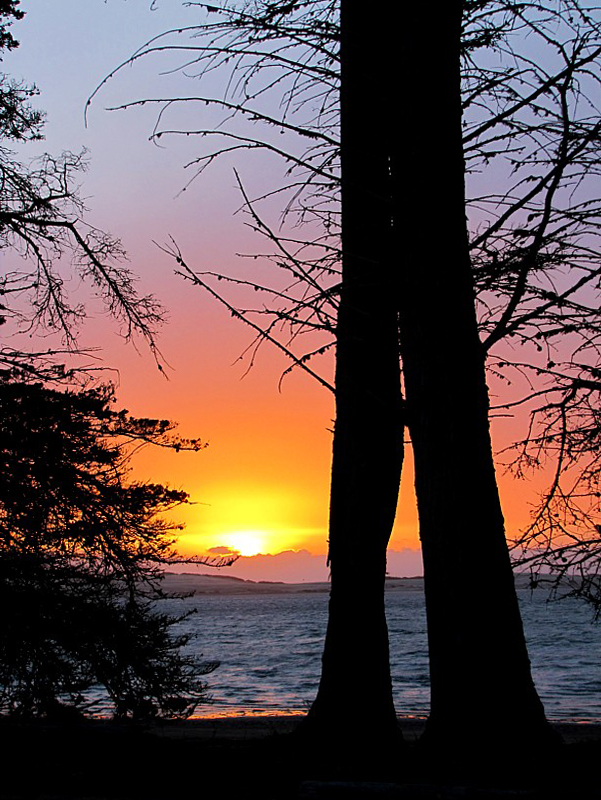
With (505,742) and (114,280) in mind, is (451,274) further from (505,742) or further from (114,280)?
(114,280)

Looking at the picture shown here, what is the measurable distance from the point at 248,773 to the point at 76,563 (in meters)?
4.80

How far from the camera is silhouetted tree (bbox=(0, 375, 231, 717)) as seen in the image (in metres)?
9.58

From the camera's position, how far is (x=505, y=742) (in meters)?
6.23

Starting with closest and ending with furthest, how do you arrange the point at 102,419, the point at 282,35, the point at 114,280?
1. the point at 282,35
2. the point at 102,419
3. the point at 114,280

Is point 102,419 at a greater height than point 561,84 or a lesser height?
lesser

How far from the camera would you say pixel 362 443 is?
8.29 meters

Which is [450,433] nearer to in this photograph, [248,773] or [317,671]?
[248,773]

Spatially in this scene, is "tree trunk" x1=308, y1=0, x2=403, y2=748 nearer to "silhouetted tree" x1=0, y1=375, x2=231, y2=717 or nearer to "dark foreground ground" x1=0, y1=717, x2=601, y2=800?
"dark foreground ground" x1=0, y1=717, x2=601, y2=800

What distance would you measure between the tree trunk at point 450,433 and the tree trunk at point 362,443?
0.58 meters

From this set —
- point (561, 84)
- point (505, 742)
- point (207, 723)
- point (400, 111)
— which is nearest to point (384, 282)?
point (400, 111)

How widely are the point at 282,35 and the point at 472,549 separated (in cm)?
495

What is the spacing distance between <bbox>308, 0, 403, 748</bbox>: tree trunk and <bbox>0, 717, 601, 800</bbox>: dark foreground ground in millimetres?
635

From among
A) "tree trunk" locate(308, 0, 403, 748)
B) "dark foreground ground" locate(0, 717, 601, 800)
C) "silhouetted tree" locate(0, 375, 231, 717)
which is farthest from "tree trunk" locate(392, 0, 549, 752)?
"silhouetted tree" locate(0, 375, 231, 717)

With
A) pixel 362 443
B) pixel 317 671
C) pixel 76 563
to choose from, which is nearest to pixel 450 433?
pixel 362 443
